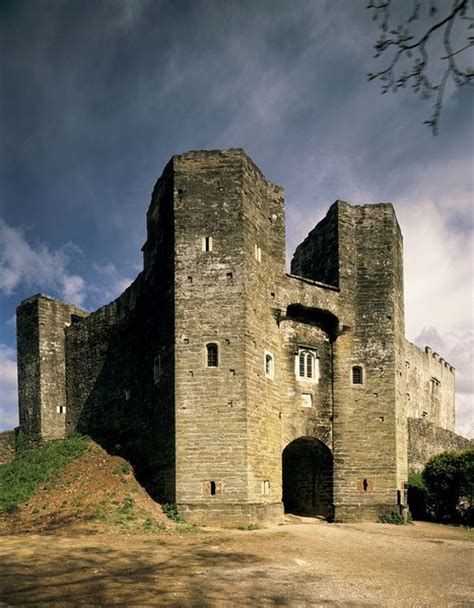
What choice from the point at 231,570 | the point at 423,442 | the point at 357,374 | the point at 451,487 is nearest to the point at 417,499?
the point at 451,487

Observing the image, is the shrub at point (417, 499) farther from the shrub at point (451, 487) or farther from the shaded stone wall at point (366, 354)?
the shaded stone wall at point (366, 354)

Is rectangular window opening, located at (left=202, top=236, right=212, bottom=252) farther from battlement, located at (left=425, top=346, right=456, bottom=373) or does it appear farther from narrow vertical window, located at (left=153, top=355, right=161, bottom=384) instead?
battlement, located at (left=425, top=346, right=456, bottom=373)

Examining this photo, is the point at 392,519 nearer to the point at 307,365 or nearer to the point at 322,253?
the point at 307,365

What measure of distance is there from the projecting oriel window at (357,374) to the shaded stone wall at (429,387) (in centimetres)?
1393

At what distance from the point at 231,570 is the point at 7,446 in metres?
21.9

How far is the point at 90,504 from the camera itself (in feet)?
58.2

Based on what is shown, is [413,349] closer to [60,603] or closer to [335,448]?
[335,448]

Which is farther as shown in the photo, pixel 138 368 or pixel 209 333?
pixel 138 368

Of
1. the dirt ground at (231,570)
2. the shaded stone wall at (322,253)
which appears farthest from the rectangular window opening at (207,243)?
the dirt ground at (231,570)

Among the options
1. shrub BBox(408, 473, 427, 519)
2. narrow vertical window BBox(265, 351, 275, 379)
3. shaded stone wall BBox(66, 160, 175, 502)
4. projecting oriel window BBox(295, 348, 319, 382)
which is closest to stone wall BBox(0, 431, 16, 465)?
shaded stone wall BBox(66, 160, 175, 502)

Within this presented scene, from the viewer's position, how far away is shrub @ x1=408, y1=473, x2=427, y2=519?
2433 cm

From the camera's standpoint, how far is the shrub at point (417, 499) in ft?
79.8

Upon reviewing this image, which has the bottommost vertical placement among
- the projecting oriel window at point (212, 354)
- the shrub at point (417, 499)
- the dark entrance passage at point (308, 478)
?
the shrub at point (417, 499)

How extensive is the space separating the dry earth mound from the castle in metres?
0.78
